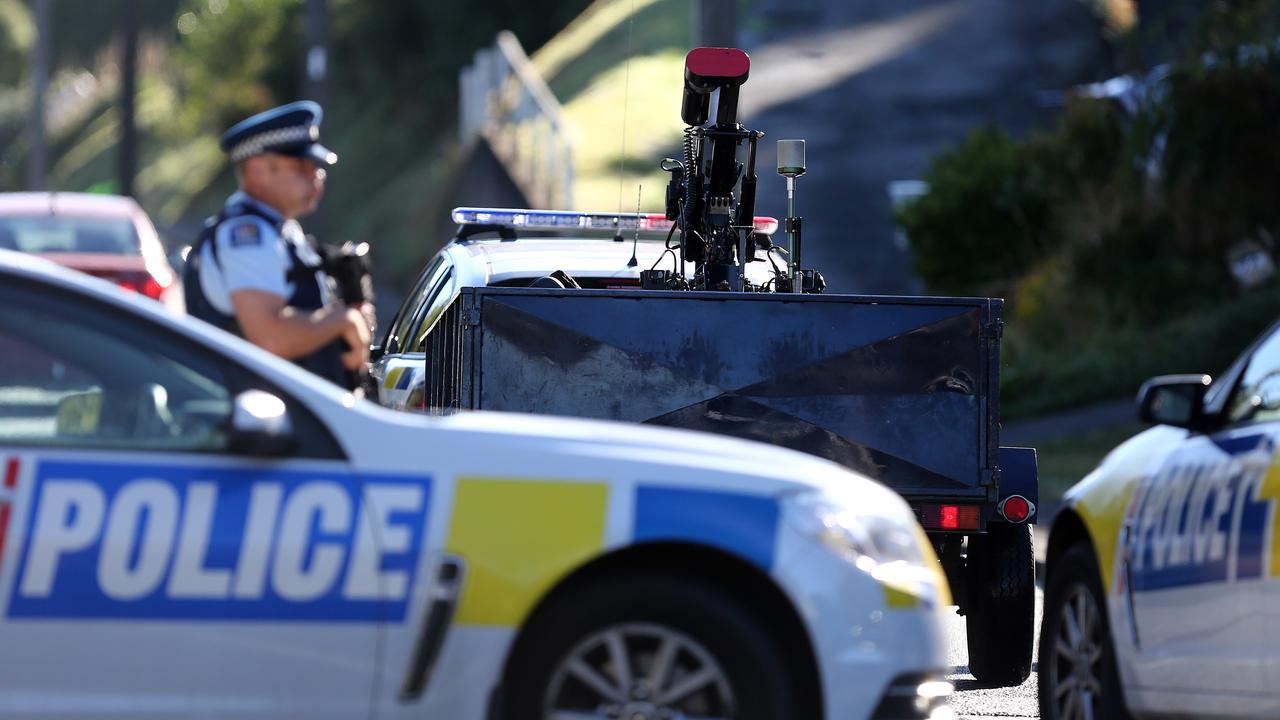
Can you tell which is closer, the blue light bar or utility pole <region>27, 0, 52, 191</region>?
the blue light bar

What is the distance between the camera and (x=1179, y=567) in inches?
227

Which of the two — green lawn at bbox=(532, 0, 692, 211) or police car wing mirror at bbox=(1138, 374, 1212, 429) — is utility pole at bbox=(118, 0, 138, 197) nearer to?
green lawn at bbox=(532, 0, 692, 211)

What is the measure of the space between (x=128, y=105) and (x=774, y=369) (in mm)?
29646

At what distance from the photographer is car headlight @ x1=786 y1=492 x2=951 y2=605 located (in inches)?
206

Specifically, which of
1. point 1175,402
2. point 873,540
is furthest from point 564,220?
point 873,540

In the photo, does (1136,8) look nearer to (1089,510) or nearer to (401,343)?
(401,343)

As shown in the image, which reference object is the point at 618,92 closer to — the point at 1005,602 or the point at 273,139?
the point at 1005,602

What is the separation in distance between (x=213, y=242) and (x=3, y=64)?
8813 cm

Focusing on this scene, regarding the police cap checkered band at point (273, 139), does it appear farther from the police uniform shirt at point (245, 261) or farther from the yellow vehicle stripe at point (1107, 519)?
the yellow vehicle stripe at point (1107, 519)

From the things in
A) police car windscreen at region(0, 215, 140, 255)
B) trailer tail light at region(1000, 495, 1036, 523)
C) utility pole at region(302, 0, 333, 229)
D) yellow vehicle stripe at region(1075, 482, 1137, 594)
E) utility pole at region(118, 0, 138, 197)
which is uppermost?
utility pole at region(118, 0, 138, 197)

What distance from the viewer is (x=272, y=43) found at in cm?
4809

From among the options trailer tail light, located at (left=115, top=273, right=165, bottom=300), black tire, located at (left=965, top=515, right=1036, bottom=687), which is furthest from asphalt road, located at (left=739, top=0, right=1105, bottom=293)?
black tire, located at (left=965, top=515, right=1036, bottom=687)

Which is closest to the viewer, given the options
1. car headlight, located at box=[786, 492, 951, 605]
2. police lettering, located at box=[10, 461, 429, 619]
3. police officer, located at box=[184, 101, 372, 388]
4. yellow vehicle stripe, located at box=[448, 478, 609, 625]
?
police lettering, located at box=[10, 461, 429, 619]

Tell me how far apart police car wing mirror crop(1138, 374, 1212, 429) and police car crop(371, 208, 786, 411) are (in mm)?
2976
